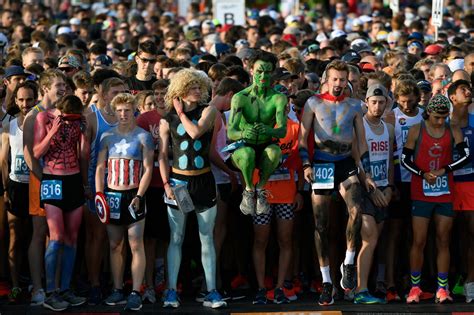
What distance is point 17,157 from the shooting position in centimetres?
1134

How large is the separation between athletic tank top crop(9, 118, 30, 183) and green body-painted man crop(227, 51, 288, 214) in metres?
2.02

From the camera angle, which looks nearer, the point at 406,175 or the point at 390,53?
the point at 406,175

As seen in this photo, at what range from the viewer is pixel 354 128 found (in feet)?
36.9

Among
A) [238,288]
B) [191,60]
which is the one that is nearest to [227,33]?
[191,60]

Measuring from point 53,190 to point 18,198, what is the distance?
64 cm

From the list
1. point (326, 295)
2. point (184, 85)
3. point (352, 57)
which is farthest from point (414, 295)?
point (352, 57)

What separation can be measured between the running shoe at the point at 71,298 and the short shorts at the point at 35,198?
→ 0.76 metres

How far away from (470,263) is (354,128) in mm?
1788

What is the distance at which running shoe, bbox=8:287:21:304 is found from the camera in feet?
37.4

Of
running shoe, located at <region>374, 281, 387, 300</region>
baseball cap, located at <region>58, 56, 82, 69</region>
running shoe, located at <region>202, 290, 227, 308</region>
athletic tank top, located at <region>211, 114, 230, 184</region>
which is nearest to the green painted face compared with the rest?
athletic tank top, located at <region>211, 114, 230, 184</region>

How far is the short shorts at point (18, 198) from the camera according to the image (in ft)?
37.4

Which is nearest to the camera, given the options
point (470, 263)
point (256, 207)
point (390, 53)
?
point (256, 207)

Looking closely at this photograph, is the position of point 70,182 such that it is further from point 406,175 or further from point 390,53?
point 390,53

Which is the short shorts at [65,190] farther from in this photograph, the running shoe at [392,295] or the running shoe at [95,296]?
the running shoe at [392,295]
